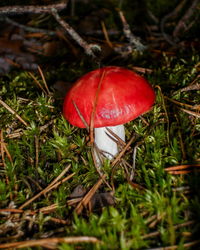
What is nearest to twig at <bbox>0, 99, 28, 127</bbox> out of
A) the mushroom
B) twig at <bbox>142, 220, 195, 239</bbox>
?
the mushroom

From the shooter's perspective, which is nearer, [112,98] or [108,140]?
[112,98]

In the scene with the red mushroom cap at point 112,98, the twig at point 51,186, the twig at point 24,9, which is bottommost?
the twig at point 51,186

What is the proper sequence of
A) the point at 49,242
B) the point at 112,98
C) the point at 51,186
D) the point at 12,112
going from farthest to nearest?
the point at 12,112 < the point at 51,186 < the point at 112,98 < the point at 49,242

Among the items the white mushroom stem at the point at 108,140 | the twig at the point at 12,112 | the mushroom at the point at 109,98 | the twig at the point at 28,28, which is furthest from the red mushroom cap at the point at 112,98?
the twig at the point at 28,28

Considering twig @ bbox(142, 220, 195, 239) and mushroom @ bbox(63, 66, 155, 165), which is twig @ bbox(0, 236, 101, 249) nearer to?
twig @ bbox(142, 220, 195, 239)

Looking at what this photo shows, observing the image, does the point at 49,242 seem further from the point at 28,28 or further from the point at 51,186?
the point at 28,28

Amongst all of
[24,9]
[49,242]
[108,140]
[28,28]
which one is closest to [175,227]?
[49,242]

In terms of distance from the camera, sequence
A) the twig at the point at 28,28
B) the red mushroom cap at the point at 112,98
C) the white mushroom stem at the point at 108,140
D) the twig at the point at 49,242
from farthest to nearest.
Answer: the twig at the point at 28,28
the white mushroom stem at the point at 108,140
the red mushroom cap at the point at 112,98
the twig at the point at 49,242

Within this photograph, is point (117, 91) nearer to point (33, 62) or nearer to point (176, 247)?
point (176, 247)

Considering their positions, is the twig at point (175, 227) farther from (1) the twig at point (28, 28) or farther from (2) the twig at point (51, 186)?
(1) the twig at point (28, 28)
